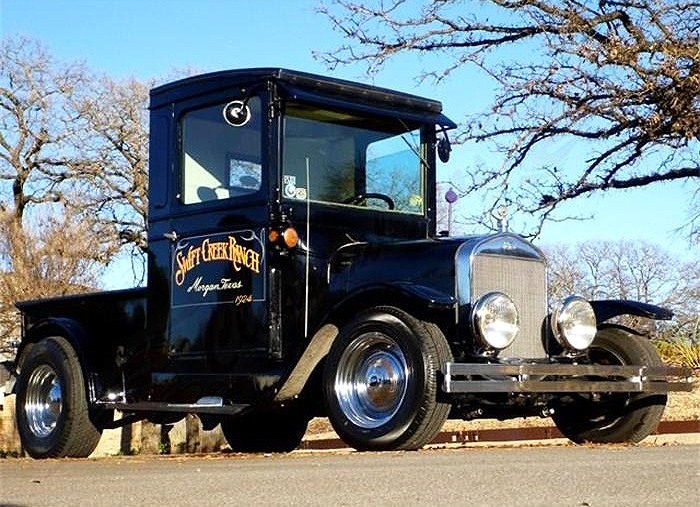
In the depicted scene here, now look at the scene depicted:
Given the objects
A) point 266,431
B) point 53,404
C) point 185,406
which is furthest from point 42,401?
point 266,431

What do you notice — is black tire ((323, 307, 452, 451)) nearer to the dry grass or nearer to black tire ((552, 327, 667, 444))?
black tire ((552, 327, 667, 444))

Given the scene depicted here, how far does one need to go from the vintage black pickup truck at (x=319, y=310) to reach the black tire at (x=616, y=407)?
0.02m

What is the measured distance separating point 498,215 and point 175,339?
2673 millimetres

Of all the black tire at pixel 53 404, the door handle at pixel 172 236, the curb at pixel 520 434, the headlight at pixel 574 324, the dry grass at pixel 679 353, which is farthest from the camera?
the dry grass at pixel 679 353

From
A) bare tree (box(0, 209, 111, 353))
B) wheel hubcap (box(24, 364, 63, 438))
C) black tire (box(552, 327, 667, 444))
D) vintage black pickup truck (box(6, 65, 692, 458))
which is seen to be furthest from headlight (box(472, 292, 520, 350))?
bare tree (box(0, 209, 111, 353))

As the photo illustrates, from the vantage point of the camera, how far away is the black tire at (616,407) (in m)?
8.84

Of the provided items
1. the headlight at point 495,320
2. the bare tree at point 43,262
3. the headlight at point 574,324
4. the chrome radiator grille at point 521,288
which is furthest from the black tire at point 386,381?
the bare tree at point 43,262

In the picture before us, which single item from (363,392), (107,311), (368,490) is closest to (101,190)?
(107,311)

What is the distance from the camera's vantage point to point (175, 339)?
9492 millimetres

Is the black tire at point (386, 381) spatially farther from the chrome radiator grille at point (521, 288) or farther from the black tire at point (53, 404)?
the black tire at point (53, 404)

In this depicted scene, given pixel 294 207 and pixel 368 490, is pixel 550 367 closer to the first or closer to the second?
pixel 294 207

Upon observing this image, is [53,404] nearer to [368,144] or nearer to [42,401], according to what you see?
[42,401]

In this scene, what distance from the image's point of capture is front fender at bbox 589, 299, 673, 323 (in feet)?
29.0

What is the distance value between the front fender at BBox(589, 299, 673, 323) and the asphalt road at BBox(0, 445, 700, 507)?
5.55ft
